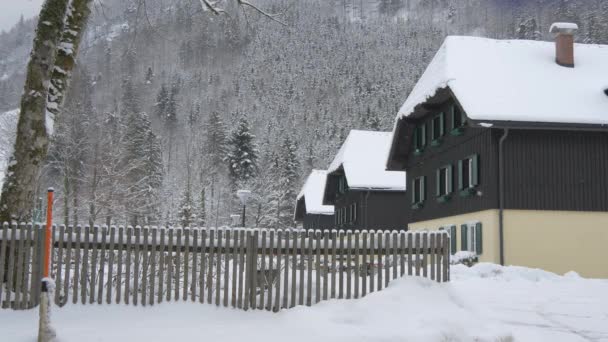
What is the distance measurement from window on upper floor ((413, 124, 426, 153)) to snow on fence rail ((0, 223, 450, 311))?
18727 millimetres

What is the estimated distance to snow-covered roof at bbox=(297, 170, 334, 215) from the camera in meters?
50.9

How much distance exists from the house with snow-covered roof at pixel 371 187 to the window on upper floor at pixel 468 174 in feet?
41.1

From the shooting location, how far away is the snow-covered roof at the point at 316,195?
50.9m

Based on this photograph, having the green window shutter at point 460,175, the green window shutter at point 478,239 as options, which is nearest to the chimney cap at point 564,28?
the green window shutter at point 460,175

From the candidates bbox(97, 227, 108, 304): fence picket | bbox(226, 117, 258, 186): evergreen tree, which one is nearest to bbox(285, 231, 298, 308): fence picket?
bbox(97, 227, 108, 304): fence picket

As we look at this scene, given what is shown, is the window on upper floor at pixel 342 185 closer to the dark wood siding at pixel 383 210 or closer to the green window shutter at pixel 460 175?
the dark wood siding at pixel 383 210

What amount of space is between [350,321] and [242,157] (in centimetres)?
6851

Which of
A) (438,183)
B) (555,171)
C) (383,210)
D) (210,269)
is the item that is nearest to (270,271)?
(210,269)

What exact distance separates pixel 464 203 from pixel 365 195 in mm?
13791

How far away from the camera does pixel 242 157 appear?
250 ft

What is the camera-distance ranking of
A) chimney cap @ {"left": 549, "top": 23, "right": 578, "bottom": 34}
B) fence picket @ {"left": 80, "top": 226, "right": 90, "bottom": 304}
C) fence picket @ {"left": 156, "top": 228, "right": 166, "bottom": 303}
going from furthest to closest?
chimney cap @ {"left": 549, "top": 23, "right": 578, "bottom": 34}
fence picket @ {"left": 156, "top": 228, "right": 166, "bottom": 303}
fence picket @ {"left": 80, "top": 226, "right": 90, "bottom": 304}

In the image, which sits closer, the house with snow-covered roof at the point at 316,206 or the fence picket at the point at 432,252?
the fence picket at the point at 432,252

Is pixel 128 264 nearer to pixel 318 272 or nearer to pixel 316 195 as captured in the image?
pixel 318 272

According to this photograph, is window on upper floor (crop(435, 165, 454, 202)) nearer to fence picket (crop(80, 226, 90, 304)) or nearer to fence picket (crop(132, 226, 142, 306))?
fence picket (crop(132, 226, 142, 306))
